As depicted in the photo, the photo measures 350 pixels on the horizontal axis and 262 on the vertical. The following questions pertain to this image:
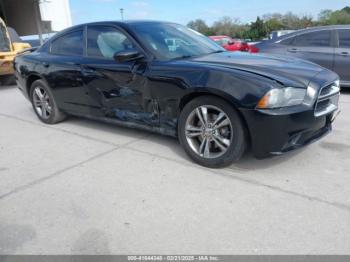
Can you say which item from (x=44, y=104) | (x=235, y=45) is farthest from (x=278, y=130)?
(x=235, y=45)

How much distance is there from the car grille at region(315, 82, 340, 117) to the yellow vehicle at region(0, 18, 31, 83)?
8941 mm

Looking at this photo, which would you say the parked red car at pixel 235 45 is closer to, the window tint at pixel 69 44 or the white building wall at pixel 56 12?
the window tint at pixel 69 44

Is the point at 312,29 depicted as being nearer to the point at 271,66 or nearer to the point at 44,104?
the point at 271,66

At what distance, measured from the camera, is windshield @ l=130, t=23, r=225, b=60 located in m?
3.88

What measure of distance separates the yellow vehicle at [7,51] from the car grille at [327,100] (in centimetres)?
894

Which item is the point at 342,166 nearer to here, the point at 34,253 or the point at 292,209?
the point at 292,209

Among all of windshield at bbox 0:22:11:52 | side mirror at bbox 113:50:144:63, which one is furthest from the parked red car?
windshield at bbox 0:22:11:52

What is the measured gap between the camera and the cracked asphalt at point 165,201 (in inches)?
93.5

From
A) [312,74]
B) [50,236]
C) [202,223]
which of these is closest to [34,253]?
[50,236]

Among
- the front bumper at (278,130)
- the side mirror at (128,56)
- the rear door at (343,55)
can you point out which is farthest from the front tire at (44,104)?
the rear door at (343,55)

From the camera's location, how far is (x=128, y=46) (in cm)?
398

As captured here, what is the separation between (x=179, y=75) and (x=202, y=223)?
1586mm

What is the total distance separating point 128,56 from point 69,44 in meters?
1.69

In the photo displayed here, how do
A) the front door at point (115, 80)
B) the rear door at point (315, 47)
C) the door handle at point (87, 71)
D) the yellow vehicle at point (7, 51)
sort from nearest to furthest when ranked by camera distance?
1. the front door at point (115, 80)
2. the door handle at point (87, 71)
3. the rear door at point (315, 47)
4. the yellow vehicle at point (7, 51)
